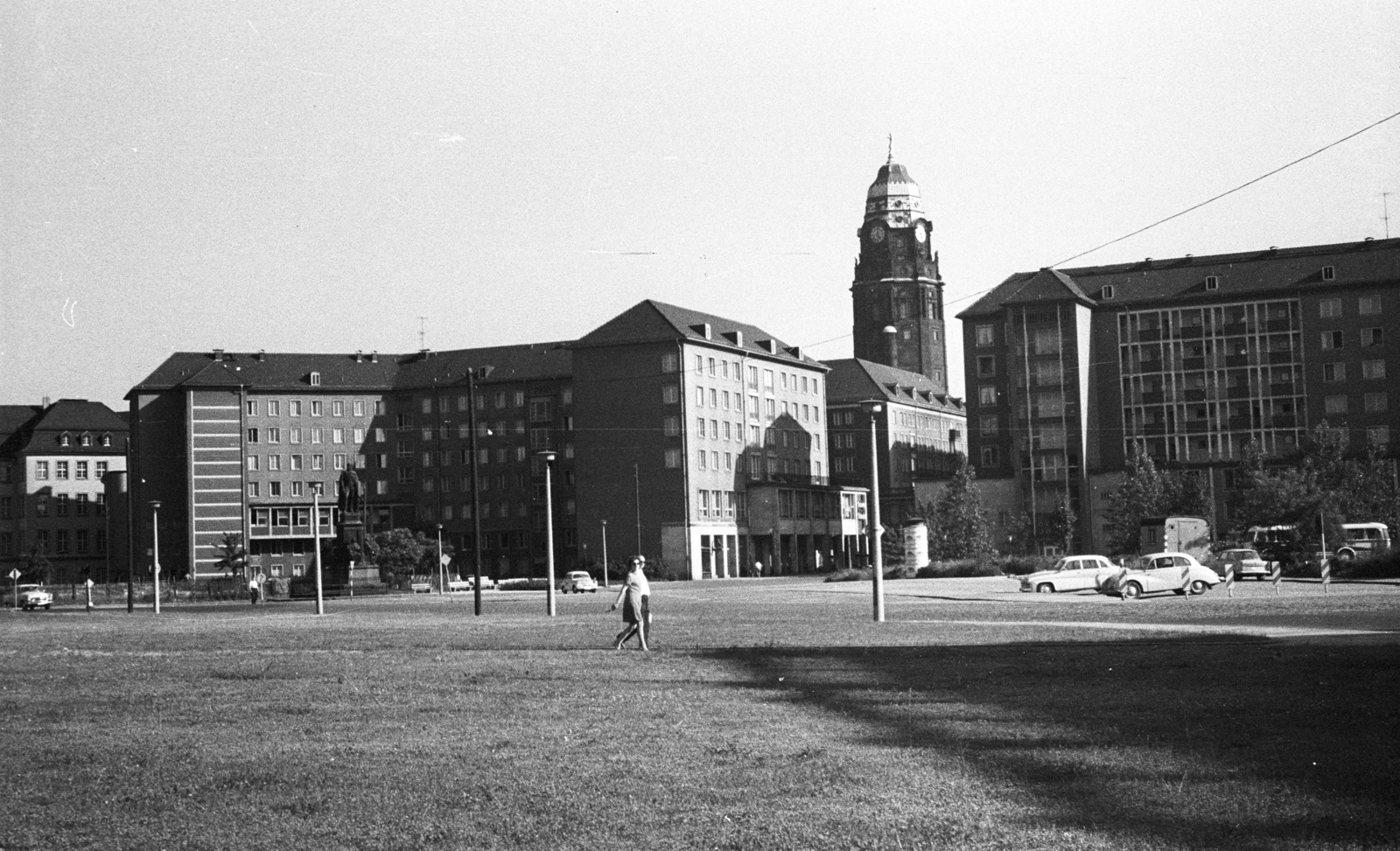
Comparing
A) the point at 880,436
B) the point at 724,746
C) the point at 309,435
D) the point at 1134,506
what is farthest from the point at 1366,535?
the point at 309,435

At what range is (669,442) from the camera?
452ft

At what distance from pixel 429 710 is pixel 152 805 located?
614 cm

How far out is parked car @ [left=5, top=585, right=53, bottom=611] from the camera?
291 feet

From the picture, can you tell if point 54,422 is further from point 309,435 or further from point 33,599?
point 33,599

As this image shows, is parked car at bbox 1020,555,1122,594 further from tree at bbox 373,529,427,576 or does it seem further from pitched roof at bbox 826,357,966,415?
pitched roof at bbox 826,357,966,415

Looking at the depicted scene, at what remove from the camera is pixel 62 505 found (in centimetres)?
17212

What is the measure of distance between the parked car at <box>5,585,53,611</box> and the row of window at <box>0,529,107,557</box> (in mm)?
77620

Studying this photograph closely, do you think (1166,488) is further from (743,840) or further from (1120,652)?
(743,840)

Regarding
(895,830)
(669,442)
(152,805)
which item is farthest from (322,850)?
(669,442)

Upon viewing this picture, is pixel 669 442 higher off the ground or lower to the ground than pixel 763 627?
higher

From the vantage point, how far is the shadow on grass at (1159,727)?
35.2 ft

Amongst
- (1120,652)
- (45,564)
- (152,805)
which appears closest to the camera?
(152,805)

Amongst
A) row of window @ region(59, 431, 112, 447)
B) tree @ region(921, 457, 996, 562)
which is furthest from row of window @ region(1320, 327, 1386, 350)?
row of window @ region(59, 431, 112, 447)

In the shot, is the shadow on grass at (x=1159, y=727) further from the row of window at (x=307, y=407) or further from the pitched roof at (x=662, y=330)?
the row of window at (x=307, y=407)
